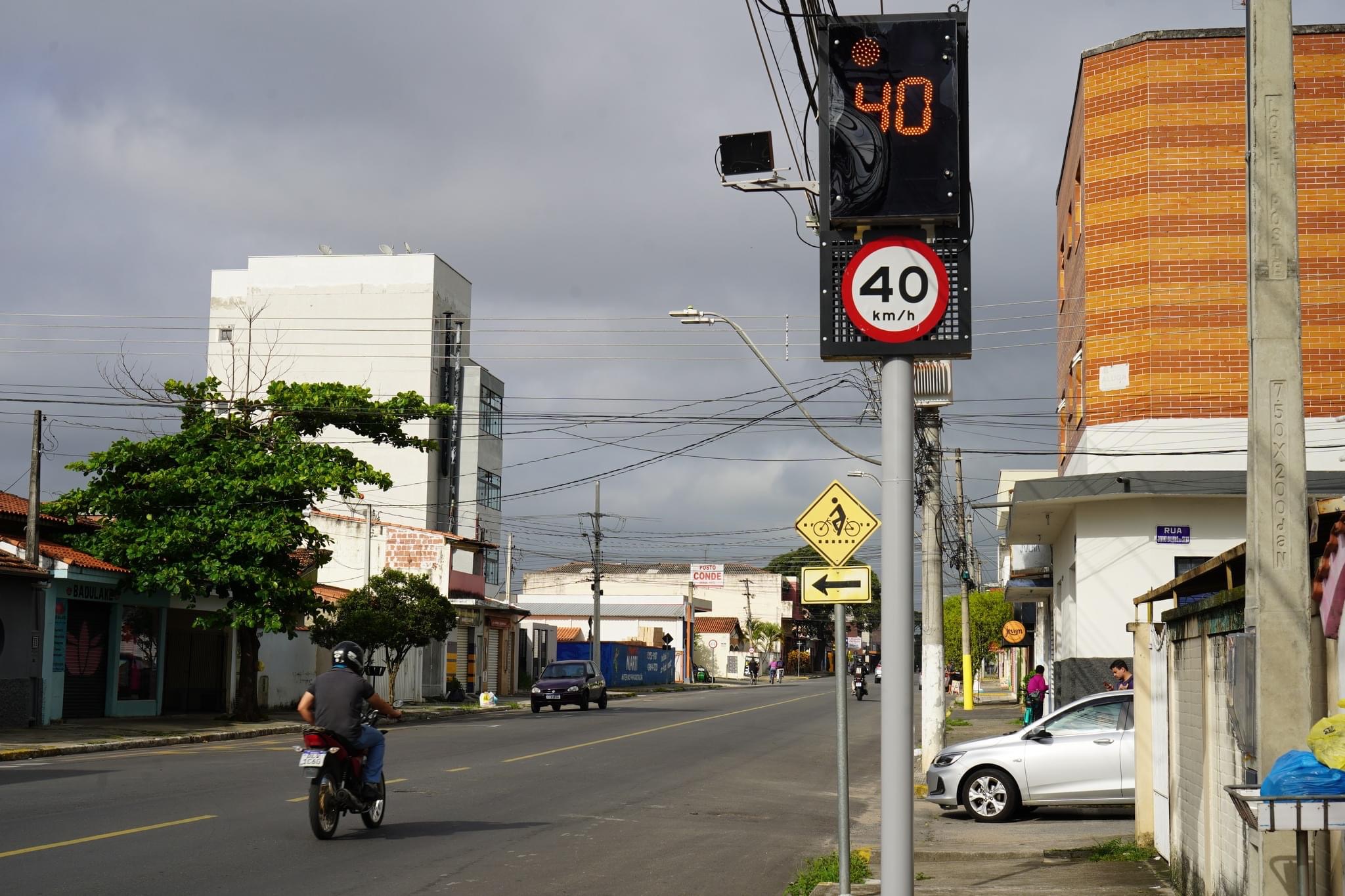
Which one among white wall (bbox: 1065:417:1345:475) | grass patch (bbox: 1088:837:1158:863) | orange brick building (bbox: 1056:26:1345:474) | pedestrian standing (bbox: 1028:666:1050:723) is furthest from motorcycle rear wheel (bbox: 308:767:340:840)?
pedestrian standing (bbox: 1028:666:1050:723)

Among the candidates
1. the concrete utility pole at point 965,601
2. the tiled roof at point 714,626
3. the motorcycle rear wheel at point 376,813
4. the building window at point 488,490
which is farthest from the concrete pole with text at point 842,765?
the tiled roof at point 714,626

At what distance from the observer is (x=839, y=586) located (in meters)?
10.5

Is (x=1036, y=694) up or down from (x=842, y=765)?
down

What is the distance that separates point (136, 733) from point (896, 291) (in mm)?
26089

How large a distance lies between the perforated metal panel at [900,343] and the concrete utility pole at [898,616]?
9 cm

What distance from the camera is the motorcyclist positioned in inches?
480

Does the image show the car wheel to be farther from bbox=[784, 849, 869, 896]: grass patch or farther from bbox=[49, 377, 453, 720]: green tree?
bbox=[49, 377, 453, 720]: green tree

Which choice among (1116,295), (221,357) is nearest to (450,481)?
(221,357)

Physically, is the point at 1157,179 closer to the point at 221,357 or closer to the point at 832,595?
the point at 832,595

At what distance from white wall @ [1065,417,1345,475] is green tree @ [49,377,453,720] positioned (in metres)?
15.7

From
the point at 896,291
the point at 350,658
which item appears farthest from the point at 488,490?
the point at 896,291

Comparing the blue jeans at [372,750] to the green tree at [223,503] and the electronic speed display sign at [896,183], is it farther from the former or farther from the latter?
the green tree at [223,503]

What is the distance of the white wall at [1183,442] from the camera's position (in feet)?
74.1

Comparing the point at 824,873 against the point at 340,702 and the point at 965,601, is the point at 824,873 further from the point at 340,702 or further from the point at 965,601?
the point at 965,601
